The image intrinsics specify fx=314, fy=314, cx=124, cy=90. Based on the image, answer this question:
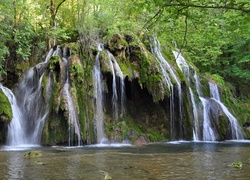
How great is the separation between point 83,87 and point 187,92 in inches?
231

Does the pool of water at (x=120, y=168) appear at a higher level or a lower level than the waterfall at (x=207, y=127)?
lower

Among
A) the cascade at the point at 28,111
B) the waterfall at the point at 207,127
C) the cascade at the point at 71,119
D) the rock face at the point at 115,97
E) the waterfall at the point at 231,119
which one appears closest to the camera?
the cascade at the point at 71,119

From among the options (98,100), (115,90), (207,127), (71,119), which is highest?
(115,90)

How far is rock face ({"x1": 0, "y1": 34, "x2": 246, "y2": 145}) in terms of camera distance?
44.5 ft

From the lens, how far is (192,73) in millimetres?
19656

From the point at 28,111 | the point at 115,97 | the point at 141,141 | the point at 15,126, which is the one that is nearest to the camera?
the point at 15,126

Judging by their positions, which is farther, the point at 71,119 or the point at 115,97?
the point at 115,97

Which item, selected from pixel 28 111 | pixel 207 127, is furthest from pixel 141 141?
pixel 28 111

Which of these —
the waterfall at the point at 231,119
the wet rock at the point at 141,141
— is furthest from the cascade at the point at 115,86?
the waterfall at the point at 231,119

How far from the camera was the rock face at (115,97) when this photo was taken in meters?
13.6

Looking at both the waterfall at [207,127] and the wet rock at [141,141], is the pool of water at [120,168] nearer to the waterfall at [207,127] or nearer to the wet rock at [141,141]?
the wet rock at [141,141]

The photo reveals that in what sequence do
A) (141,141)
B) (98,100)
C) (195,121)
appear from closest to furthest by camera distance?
1. (141,141)
2. (98,100)
3. (195,121)

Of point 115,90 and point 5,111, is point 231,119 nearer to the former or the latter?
point 115,90

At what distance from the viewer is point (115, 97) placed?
15484 millimetres
